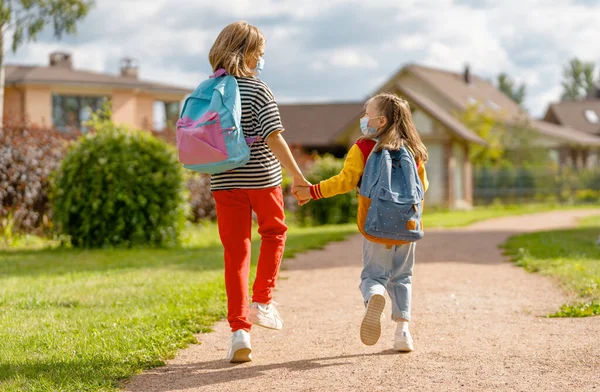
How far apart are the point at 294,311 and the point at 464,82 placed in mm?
44789

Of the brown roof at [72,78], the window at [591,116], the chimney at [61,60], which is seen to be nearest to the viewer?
the brown roof at [72,78]

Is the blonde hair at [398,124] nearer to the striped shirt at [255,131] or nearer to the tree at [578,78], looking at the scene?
the striped shirt at [255,131]

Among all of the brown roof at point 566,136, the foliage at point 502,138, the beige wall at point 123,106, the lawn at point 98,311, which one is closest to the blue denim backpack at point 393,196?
the lawn at point 98,311

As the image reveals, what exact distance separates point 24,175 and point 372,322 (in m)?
9.69

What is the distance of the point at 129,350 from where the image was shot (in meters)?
5.13

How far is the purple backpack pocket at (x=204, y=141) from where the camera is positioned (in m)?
4.72

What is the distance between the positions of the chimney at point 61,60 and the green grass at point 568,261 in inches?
1157

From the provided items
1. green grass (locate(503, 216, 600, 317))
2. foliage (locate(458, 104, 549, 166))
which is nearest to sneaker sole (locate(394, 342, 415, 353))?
green grass (locate(503, 216, 600, 317))

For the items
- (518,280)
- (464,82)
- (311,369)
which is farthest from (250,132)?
(464,82)

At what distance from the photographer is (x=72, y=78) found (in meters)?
34.2

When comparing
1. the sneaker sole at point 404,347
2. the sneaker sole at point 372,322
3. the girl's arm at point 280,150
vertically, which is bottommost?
the sneaker sole at point 404,347

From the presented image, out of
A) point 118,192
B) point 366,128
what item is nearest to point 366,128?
point 366,128

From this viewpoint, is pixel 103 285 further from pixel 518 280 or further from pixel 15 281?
pixel 518 280

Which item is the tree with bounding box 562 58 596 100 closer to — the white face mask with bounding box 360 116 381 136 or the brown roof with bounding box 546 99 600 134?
the brown roof with bounding box 546 99 600 134
